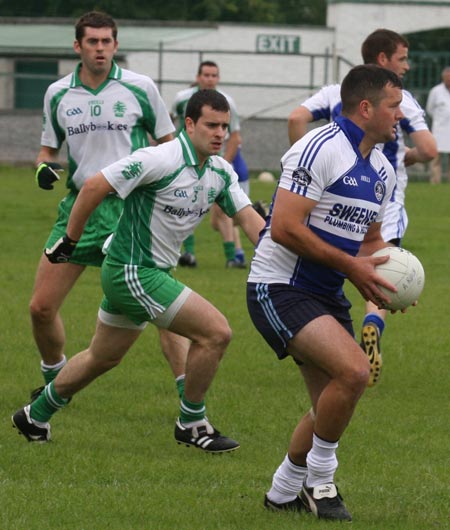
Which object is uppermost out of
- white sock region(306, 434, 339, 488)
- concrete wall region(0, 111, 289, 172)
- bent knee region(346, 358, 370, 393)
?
bent knee region(346, 358, 370, 393)

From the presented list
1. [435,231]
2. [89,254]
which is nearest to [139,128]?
[89,254]

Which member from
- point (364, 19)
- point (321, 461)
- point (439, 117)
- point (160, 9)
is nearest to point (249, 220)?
point (321, 461)

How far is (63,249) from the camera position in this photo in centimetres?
714

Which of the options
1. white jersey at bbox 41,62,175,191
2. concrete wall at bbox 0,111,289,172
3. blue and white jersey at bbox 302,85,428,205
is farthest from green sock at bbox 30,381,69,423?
concrete wall at bbox 0,111,289,172

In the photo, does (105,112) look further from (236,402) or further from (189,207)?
(236,402)

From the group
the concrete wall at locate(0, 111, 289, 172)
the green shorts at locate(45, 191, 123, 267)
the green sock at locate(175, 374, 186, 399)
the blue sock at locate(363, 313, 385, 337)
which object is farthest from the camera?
the concrete wall at locate(0, 111, 289, 172)

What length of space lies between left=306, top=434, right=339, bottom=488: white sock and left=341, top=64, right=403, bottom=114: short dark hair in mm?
1476

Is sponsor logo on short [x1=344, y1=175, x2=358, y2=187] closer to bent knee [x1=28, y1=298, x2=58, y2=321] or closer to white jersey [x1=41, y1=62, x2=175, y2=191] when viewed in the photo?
white jersey [x1=41, y1=62, x2=175, y2=191]

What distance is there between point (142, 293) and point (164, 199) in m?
0.51

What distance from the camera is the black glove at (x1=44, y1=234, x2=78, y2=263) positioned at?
7.12m

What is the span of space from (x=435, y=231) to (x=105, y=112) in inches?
479

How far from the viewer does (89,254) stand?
8180 mm

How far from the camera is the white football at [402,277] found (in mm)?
5979

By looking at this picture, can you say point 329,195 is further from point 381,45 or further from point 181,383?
point 381,45
